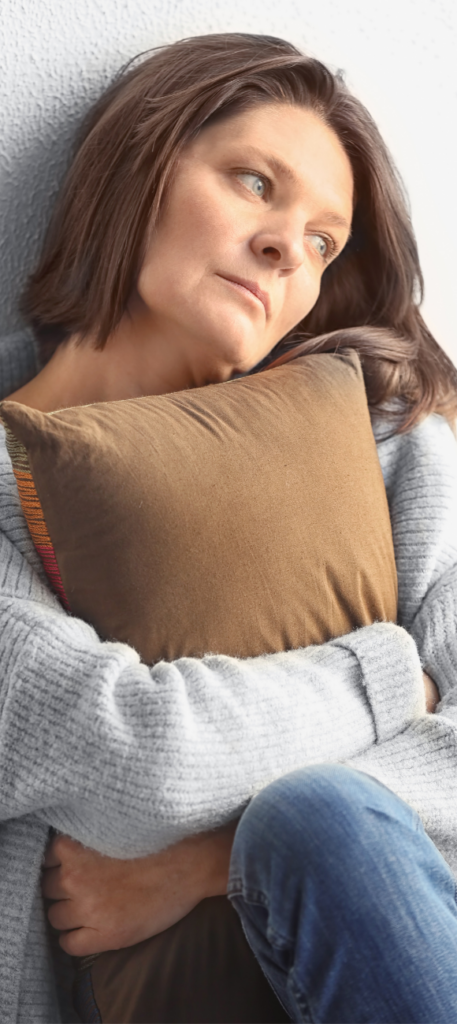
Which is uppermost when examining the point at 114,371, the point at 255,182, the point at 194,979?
the point at 255,182

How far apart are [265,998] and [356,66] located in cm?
120

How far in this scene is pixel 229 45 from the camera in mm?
1069

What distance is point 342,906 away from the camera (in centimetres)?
60

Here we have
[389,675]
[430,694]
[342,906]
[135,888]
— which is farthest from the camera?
[430,694]

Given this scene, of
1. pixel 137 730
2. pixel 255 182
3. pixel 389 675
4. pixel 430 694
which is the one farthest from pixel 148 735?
pixel 255 182

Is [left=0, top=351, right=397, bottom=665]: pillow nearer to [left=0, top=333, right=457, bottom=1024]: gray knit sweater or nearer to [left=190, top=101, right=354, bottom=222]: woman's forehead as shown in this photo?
[left=0, top=333, right=457, bottom=1024]: gray knit sweater

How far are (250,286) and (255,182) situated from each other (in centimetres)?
13

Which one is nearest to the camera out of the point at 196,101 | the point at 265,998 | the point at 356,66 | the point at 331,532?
the point at 265,998

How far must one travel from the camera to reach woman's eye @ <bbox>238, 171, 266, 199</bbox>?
994mm

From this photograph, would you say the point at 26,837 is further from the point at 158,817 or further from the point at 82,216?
the point at 82,216

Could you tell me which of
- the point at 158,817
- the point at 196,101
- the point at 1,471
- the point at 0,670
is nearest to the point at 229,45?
the point at 196,101

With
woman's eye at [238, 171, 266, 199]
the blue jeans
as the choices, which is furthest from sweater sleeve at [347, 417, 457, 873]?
woman's eye at [238, 171, 266, 199]

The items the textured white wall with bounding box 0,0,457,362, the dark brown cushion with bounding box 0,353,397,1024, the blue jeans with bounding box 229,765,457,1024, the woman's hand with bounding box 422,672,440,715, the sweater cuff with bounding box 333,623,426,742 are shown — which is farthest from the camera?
the textured white wall with bounding box 0,0,457,362

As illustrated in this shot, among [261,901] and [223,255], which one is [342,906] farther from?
[223,255]
